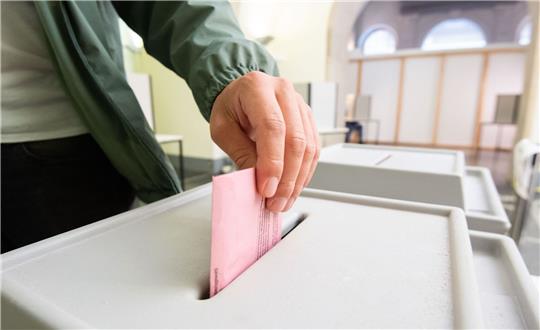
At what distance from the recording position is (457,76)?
6113mm

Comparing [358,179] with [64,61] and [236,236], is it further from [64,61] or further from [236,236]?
[64,61]

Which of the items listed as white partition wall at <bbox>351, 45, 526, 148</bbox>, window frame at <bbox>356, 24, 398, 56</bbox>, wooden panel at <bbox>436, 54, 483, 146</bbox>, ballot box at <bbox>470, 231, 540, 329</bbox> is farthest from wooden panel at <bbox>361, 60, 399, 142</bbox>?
ballot box at <bbox>470, 231, 540, 329</bbox>

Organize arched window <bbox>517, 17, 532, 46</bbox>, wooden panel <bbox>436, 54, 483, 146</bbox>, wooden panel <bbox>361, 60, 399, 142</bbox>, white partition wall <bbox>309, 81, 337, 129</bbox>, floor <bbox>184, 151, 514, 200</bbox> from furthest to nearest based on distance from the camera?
wooden panel <bbox>361, 60, 399, 142</bbox>
arched window <bbox>517, 17, 532, 46</bbox>
wooden panel <bbox>436, 54, 483, 146</bbox>
white partition wall <bbox>309, 81, 337, 129</bbox>
floor <bbox>184, 151, 514, 200</bbox>

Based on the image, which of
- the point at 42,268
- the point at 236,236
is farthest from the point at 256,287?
the point at 42,268

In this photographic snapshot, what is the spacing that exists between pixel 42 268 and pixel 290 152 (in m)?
0.25

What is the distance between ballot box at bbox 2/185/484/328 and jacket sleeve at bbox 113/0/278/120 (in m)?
0.19

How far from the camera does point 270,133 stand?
0.31m

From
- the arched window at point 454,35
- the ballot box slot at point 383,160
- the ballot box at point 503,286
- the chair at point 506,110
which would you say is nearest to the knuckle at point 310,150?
the ballot box at point 503,286

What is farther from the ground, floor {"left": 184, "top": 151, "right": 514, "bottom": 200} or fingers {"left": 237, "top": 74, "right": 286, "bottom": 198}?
fingers {"left": 237, "top": 74, "right": 286, "bottom": 198}

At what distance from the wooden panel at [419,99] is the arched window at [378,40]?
1518mm

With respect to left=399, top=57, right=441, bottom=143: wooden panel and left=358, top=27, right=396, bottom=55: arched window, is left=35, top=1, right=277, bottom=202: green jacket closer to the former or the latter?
left=399, top=57, right=441, bottom=143: wooden panel

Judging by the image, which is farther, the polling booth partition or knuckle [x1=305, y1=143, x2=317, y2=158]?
knuckle [x1=305, y1=143, x2=317, y2=158]

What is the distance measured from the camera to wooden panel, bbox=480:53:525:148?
5.70 meters

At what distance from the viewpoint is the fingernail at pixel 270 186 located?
30 centimetres
